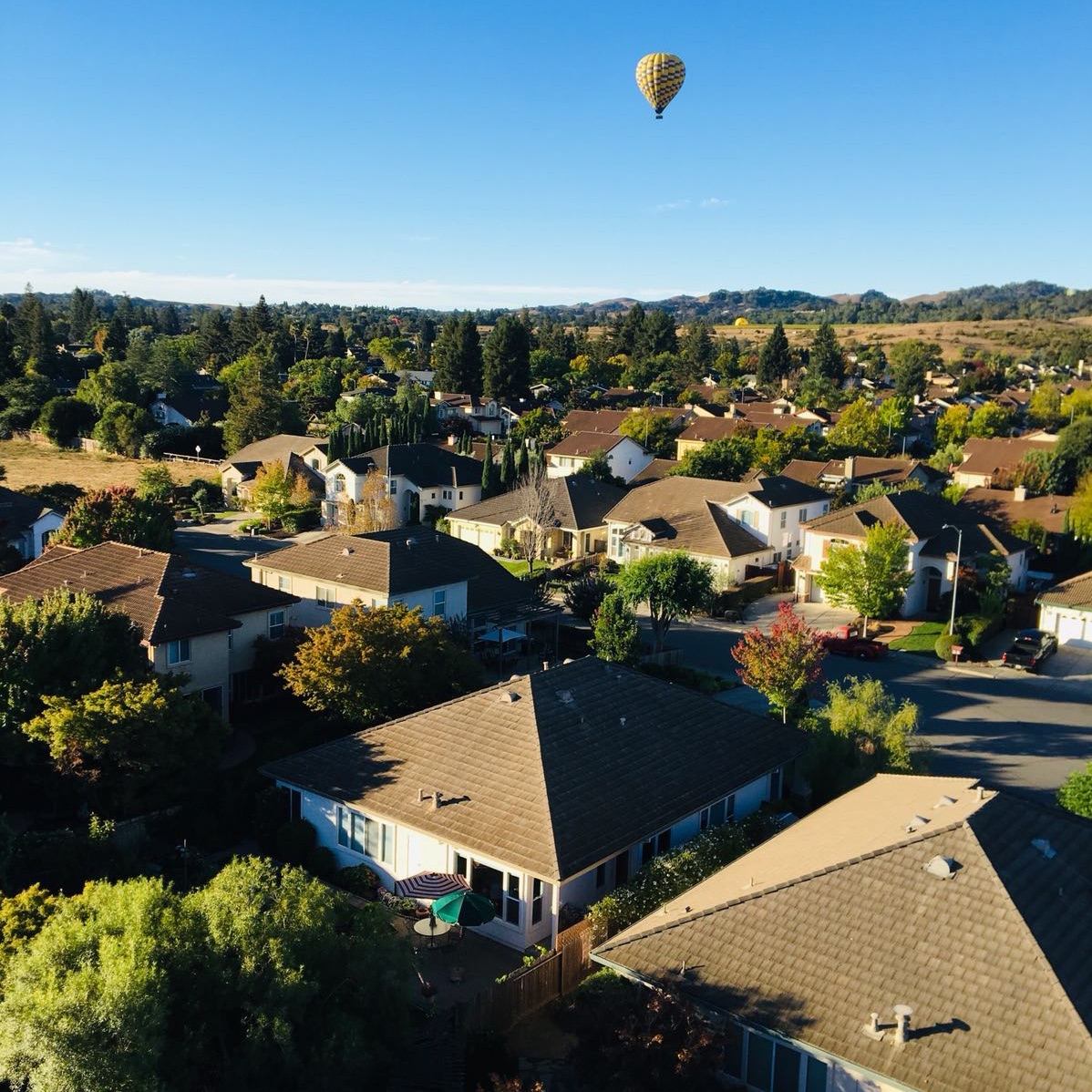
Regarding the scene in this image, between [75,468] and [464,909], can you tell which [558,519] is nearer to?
[464,909]

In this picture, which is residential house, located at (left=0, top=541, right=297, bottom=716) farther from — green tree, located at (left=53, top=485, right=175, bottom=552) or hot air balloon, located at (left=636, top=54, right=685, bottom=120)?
hot air balloon, located at (left=636, top=54, right=685, bottom=120)

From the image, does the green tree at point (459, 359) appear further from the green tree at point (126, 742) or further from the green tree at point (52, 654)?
the green tree at point (126, 742)

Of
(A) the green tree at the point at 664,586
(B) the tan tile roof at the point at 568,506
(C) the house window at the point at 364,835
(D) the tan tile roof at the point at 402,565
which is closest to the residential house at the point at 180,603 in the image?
(D) the tan tile roof at the point at 402,565

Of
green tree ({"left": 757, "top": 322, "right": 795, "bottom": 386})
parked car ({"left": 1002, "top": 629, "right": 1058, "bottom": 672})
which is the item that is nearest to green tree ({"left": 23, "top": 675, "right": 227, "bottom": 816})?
parked car ({"left": 1002, "top": 629, "right": 1058, "bottom": 672})

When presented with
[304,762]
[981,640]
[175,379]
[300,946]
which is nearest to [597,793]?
[304,762]

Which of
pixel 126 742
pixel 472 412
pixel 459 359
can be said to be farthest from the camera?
pixel 459 359

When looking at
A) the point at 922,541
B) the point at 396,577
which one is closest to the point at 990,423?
the point at 922,541

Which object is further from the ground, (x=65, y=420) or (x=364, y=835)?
(x=65, y=420)
